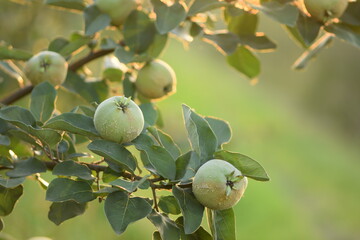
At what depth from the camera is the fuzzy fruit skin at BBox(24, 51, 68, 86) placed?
86cm

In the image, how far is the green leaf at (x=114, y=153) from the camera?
627 millimetres

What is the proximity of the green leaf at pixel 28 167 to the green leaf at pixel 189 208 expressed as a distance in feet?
0.55

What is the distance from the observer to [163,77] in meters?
0.93

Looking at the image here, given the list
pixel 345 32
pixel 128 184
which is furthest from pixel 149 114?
pixel 345 32

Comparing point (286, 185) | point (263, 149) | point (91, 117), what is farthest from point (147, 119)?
point (263, 149)

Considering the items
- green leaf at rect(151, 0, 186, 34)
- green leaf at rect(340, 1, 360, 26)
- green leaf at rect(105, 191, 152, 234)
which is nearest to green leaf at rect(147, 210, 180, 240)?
green leaf at rect(105, 191, 152, 234)

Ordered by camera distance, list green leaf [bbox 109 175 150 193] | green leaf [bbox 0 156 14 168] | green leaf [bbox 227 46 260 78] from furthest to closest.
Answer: green leaf [bbox 227 46 260 78], green leaf [bbox 0 156 14 168], green leaf [bbox 109 175 150 193]

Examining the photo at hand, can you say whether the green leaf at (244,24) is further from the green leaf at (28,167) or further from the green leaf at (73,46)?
the green leaf at (28,167)

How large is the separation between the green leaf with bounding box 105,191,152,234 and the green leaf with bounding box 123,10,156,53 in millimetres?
369

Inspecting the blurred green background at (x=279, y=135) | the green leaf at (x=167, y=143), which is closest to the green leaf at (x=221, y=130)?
the green leaf at (x=167, y=143)

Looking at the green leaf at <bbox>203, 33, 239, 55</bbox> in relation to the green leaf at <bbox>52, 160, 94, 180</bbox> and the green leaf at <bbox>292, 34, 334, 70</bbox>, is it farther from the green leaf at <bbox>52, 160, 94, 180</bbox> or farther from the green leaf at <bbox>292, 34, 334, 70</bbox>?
the green leaf at <bbox>52, 160, 94, 180</bbox>

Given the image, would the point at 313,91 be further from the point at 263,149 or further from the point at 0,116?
the point at 0,116

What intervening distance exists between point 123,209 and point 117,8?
414 mm

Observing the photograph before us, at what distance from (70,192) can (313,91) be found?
5.59 meters
